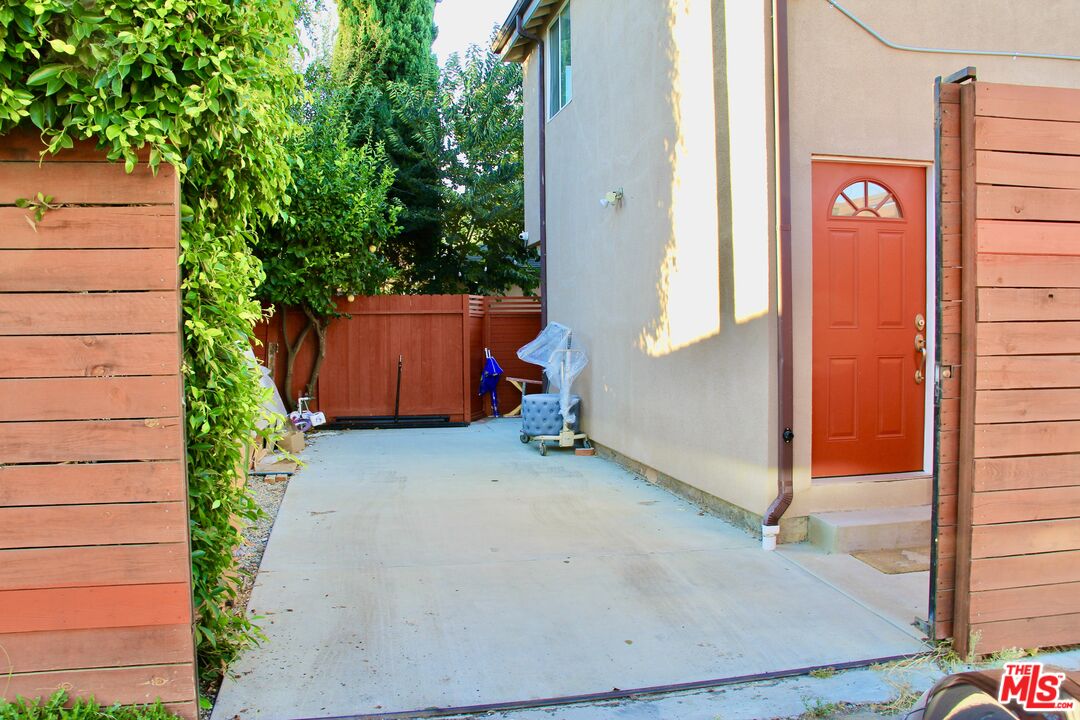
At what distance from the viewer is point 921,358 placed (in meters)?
5.56

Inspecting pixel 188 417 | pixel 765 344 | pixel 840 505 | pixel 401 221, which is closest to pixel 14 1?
pixel 188 417

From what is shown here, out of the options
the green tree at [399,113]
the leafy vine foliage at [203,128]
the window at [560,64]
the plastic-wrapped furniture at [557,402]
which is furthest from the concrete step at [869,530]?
the green tree at [399,113]

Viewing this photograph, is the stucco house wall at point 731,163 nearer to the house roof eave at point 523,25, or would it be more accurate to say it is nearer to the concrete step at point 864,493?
the concrete step at point 864,493

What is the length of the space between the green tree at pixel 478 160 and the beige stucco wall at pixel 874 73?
34.3 ft

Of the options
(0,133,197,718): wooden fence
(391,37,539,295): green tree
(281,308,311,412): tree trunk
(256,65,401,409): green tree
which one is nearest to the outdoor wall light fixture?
(256,65,401,409): green tree

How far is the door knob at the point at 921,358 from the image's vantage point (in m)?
5.54

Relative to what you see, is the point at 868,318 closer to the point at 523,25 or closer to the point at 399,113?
Answer: the point at 523,25

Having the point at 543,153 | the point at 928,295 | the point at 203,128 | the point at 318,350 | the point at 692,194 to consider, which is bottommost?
the point at 318,350

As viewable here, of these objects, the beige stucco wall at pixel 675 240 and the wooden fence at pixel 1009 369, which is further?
the beige stucco wall at pixel 675 240

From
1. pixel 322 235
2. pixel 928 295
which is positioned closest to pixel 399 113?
pixel 322 235

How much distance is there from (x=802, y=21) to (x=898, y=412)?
273 cm

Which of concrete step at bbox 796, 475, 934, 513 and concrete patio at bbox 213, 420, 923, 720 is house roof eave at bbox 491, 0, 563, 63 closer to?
concrete patio at bbox 213, 420, 923, 720

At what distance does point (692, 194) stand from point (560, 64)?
16.7ft

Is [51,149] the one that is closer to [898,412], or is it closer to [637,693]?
[637,693]
